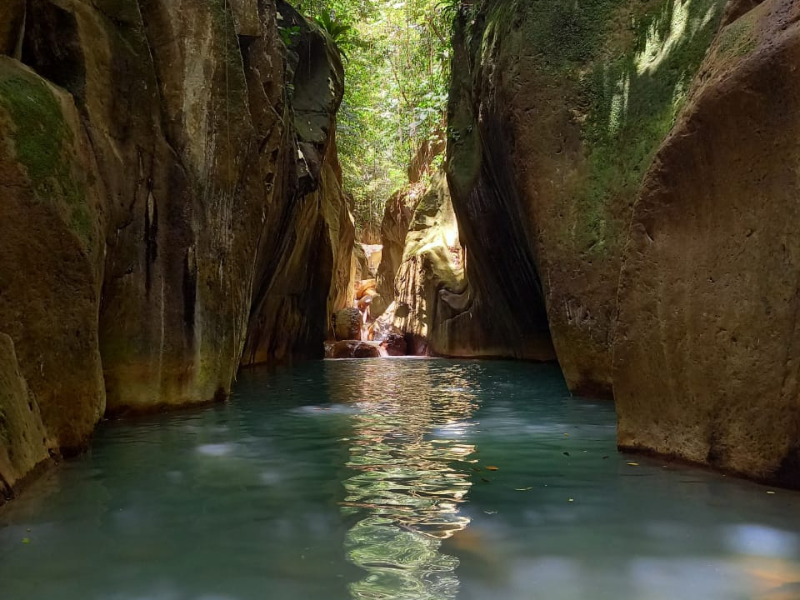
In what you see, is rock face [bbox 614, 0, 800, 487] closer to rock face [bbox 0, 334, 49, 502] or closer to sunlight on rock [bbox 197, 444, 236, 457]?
sunlight on rock [bbox 197, 444, 236, 457]

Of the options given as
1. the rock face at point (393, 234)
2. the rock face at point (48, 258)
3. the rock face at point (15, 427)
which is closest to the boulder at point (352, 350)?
the rock face at point (393, 234)

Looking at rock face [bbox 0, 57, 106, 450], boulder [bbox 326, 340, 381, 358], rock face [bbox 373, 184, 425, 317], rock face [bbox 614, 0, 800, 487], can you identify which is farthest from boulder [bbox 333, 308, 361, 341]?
rock face [bbox 614, 0, 800, 487]

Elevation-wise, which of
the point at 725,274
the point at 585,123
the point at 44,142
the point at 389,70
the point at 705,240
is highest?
the point at 389,70

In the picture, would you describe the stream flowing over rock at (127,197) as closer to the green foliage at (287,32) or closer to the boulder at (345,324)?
the green foliage at (287,32)

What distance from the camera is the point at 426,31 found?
21.6m

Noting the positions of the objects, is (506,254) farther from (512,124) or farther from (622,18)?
(622,18)

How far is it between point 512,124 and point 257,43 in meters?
3.64

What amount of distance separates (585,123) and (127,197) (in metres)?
5.11

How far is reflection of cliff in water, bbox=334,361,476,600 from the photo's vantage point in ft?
6.96

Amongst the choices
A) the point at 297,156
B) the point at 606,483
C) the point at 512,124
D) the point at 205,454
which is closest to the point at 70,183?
the point at 205,454

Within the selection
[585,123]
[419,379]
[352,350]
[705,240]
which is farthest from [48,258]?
[352,350]

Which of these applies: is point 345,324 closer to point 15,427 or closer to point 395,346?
point 395,346

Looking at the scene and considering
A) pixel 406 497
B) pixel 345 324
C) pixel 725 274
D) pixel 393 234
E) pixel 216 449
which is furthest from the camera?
pixel 393 234

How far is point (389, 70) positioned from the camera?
1022 inches
